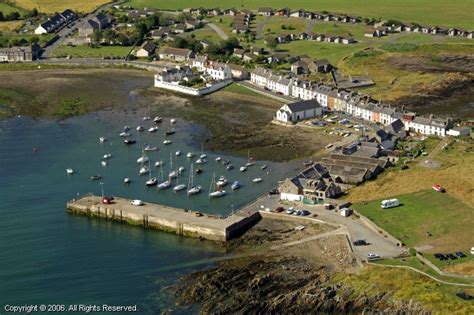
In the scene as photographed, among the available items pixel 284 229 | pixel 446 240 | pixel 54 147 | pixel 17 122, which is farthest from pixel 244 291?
pixel 17 122

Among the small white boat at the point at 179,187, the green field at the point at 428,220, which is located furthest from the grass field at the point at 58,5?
the green field at the point at 428,220

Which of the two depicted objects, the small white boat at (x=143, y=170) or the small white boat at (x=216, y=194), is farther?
the small white boat at (x=143, y=170)

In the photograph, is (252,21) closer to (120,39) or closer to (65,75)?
(120,39)

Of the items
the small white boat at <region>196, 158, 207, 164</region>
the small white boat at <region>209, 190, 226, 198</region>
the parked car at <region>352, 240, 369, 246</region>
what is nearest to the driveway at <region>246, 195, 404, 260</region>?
the parked car at <region>352, 240, 369, 246</region>

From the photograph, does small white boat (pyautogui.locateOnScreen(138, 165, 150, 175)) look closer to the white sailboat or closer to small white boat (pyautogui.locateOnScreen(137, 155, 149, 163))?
small white boat (pyautogui.locateOnScreen(137, 155, 149, 163))

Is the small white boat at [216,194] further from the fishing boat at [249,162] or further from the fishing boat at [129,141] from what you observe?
the fishing boat at [129,141]
